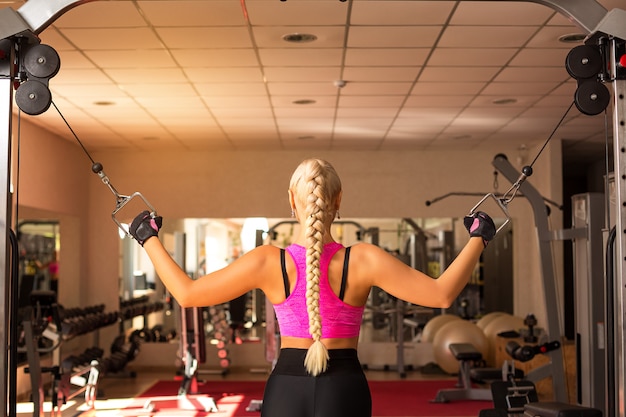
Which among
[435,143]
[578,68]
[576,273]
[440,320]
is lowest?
[440,320]

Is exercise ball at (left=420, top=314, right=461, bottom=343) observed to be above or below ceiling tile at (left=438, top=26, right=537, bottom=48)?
below

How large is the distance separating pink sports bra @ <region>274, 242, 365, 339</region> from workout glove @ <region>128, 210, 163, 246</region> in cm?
44

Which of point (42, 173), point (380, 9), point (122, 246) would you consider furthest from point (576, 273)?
point (122, 246)

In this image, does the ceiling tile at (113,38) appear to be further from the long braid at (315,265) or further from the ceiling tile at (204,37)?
the long braid at (315,265)

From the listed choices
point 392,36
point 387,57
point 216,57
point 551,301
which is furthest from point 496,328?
point 216,57

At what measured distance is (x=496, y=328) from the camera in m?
8.42

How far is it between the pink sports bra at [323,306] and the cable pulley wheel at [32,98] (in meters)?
1.09

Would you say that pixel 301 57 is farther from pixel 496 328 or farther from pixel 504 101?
pixel 496 328

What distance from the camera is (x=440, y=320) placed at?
9.09m

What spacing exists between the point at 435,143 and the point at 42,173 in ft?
14.0

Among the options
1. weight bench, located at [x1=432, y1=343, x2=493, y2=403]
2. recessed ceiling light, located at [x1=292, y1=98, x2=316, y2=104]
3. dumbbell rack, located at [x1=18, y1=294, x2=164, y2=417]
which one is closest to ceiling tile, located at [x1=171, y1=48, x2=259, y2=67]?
recessed ceiling light, located at [x1=292, y1=98, x2=316, y2=104]

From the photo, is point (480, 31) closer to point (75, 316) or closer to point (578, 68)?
point (578, 68)

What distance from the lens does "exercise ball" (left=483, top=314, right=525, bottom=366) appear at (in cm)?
830

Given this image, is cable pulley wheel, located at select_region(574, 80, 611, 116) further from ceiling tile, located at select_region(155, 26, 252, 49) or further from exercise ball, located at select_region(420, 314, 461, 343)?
exercise ball, located at select_region(420, 314, 461, 343)
